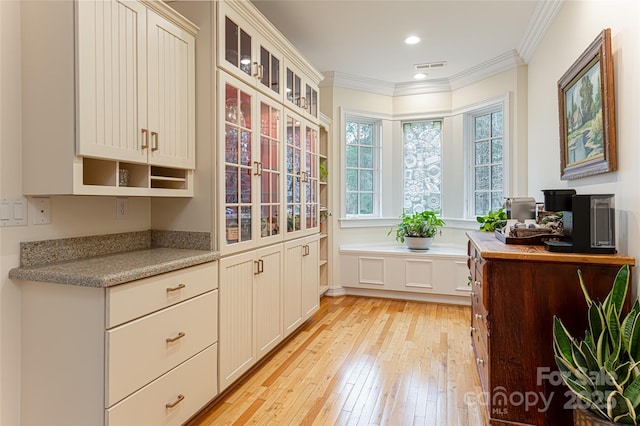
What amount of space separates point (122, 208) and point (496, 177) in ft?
13.5

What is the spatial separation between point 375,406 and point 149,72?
2.31 m

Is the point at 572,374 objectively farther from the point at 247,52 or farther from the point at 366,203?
the point at 366,203

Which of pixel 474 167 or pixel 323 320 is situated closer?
pixel 323 320

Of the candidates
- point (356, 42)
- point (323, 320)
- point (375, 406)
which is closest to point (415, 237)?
point (323, 320)

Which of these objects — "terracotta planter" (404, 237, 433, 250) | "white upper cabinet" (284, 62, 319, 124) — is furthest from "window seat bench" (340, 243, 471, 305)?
"white upper cabinet" (284, 62, 319, 124)

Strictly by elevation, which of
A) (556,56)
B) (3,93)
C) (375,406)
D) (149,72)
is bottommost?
(375,406)

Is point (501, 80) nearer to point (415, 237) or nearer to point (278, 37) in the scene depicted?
point (415, 237)

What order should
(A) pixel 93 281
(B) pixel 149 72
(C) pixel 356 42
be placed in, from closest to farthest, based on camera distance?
1. (A) pixel 93 281
2. (B) pixel 149 72
3. (C) pixel 356 42

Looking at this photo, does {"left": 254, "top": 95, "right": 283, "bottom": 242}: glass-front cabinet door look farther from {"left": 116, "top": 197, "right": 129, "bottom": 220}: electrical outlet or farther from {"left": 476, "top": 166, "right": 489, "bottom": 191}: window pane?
{"left": 476, "top": 166, "right": 489, "bottom": 191}: window pane

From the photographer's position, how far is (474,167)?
15.5 feet

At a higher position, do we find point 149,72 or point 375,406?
point 149,72

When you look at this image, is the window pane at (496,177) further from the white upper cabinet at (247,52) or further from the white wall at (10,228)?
the white wall at (10,228)

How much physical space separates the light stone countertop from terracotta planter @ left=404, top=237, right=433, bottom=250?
3.07 meters

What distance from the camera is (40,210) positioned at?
174 centimetres
